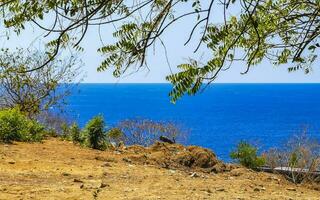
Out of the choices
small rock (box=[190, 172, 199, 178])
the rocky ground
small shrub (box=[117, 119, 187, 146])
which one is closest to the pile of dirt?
the rocky ground

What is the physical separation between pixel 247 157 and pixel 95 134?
3.90m

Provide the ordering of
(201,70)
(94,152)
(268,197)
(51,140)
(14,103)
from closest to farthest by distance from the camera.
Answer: (201,70) → (268,197) → (94,152) → (51,140) → (14,103)

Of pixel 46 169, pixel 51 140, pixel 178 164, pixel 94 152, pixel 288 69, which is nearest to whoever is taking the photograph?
pixel 288 69

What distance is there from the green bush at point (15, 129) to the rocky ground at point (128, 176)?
580mm

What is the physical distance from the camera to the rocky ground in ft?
28.9

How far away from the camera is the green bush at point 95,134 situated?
1498 centimetres

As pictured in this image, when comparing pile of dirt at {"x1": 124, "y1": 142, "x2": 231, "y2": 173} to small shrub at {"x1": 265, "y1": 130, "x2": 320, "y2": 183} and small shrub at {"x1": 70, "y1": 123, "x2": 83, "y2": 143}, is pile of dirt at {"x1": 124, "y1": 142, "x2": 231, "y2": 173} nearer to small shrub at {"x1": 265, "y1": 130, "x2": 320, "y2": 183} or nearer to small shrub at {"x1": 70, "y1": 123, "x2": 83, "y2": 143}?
small shrub at {"x1": 265, "y1": 130, "x2": 320, "y2": 183}

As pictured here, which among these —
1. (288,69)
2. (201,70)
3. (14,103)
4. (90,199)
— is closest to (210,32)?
(201,70)

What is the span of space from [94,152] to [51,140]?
9.33ft

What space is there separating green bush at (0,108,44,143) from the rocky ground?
0.58 metres

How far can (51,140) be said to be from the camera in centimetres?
1630

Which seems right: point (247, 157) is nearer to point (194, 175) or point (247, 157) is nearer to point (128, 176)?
point (194, 175)

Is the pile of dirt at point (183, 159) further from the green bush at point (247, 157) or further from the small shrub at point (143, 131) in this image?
the small shrub at point (143, 131)

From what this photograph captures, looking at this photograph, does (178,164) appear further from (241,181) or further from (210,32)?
(210,32)
